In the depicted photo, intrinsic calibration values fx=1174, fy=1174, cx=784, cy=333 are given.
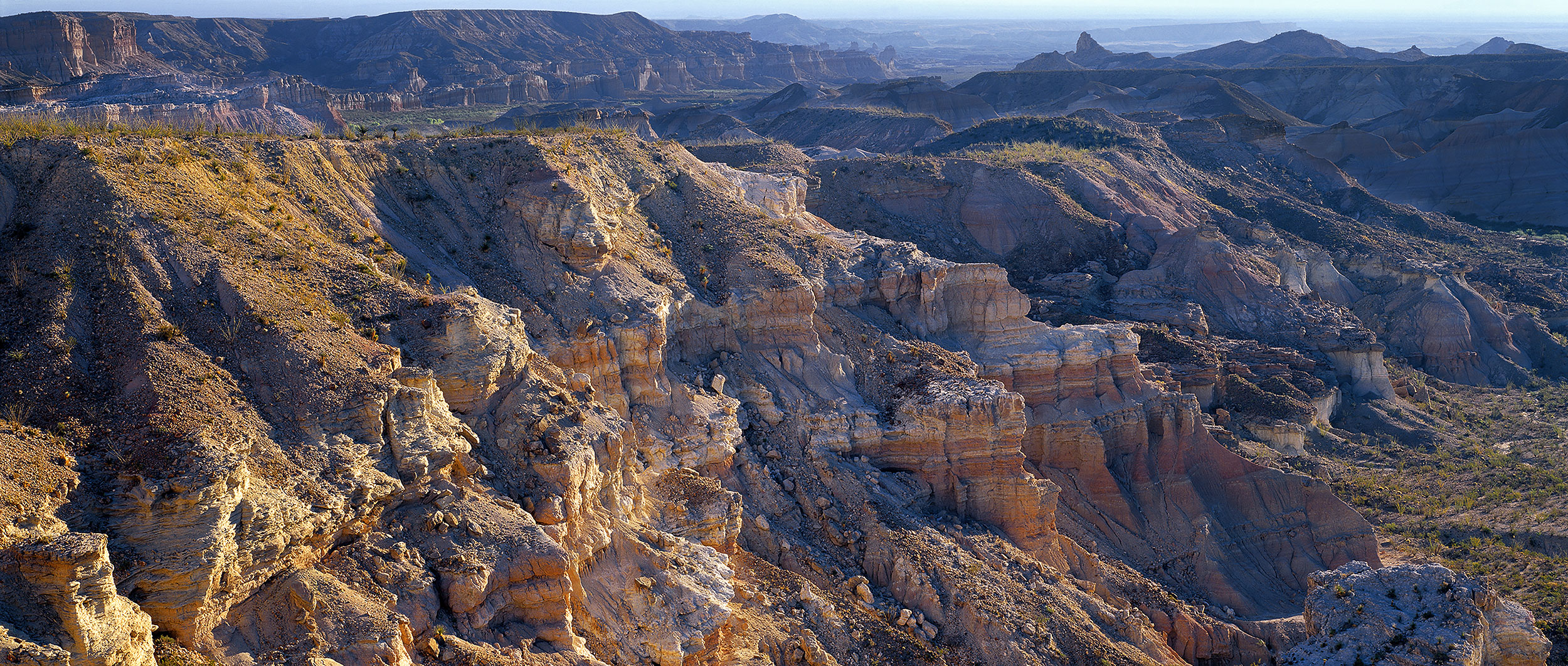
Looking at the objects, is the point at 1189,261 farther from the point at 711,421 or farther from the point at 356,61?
the point at 356,61

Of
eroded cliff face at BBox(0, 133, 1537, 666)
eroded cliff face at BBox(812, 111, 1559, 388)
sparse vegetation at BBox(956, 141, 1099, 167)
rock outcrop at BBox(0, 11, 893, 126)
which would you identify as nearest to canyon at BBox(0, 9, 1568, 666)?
eroded cliff face at BBox(0, 133, 1537, 666)

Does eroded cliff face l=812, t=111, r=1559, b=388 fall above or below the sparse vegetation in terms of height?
below

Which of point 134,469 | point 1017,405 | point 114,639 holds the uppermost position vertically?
point 134,469

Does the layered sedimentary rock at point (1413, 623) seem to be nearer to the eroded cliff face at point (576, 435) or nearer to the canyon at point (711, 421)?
the canyon at point (711, 421)

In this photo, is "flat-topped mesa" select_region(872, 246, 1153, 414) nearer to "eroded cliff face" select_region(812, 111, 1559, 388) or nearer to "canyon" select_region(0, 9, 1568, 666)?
"canyon" select_region(0, 9, 1568, 666)

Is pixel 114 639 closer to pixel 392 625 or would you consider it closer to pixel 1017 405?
pixel 392 625

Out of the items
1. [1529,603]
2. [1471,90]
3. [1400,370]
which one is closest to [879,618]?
[1529,603]

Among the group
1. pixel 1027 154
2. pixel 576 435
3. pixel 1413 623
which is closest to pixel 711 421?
pixel 576 435

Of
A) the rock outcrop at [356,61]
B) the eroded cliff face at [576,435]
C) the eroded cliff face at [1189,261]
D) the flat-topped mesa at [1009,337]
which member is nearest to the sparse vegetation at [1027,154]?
the eroded cliff face at [1189,261]
